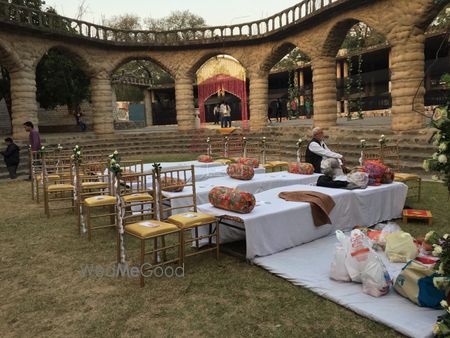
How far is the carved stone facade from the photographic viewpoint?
36.5 ft

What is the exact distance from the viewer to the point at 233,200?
445cm

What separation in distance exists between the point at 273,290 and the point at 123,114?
36.1 metres

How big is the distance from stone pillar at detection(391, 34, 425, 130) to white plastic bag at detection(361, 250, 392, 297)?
8.71 m

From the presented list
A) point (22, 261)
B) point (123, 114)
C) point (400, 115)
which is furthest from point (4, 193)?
point (123, 114)

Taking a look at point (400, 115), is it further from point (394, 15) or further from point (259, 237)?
point (259, 237)

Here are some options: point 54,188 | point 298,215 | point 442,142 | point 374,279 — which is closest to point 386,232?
point 298,215

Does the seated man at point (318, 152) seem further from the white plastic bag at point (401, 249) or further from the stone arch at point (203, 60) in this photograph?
the stone arch at point (203, 60)

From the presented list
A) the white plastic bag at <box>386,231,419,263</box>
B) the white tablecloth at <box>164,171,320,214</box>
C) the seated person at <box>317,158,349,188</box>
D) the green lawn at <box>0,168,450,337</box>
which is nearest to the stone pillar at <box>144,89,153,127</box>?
the white tablecloth at <box>164,171,320,214</box>

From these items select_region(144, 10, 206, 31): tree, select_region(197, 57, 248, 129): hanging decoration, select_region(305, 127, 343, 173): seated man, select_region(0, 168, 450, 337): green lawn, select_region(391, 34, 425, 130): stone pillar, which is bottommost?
select_region(0, 168, 450, 337): green lawn

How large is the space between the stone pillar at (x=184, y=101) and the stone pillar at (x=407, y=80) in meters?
9.81

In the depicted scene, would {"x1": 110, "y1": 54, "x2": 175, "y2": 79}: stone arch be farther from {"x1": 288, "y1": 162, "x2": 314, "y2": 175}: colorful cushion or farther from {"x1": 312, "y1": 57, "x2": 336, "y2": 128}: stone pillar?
{"x1": 288, "y1": 162, "x2": 314, "y2": 175}: colorful cushion

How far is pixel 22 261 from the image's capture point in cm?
459

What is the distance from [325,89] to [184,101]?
7.01 metres

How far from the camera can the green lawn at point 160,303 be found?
2.99 metres
